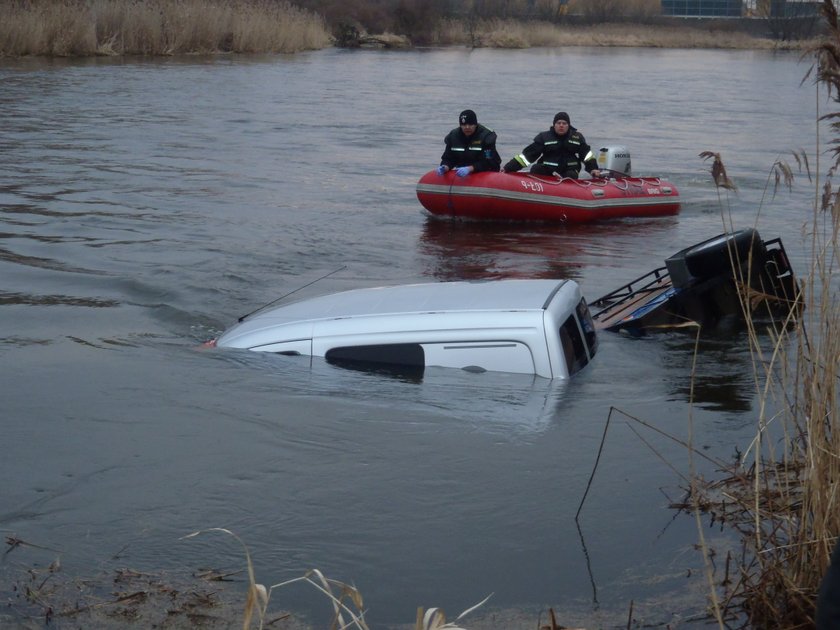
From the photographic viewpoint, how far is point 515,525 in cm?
580

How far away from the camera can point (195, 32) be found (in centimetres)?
4206

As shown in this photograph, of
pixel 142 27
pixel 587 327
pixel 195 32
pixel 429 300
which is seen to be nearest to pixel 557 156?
pixel 587 327

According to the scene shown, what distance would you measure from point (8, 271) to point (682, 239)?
30.9 ft

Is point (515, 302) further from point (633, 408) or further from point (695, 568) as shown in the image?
point (695, 568)

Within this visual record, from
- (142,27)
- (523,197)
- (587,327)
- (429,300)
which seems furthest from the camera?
(142,27)

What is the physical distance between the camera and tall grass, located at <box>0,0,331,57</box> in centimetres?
3722

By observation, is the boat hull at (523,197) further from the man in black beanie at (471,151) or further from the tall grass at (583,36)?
the tall grass at (583,36)

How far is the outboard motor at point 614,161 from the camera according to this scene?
17.5 meters

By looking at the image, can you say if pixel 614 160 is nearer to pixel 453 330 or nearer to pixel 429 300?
pixel 429 300

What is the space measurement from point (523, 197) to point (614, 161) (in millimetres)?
1991

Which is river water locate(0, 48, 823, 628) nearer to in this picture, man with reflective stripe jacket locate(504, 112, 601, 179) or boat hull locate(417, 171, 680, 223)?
boat hull locate(417, 171, 680, 223)

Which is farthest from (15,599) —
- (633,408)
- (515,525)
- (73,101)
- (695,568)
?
(73,101)

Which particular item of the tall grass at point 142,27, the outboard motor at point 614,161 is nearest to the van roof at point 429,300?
the outboard motor at point 614,161

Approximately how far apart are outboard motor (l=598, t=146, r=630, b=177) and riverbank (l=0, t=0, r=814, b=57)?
994 inches
